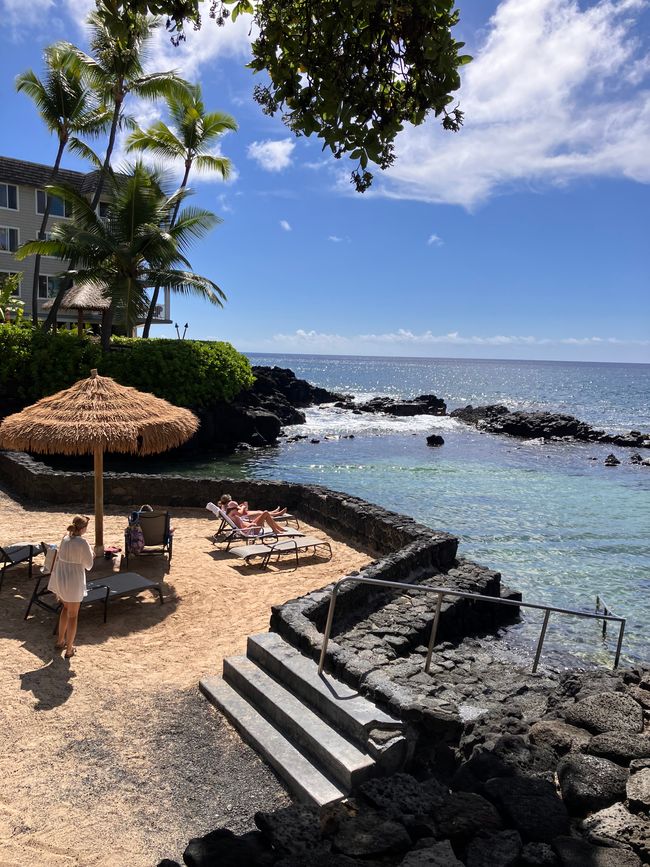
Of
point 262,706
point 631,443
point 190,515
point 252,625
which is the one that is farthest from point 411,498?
point 631,443

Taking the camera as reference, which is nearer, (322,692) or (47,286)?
(322,692)

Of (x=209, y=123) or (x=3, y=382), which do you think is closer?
(x=3, y=382)

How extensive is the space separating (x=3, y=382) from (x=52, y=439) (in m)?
16.2

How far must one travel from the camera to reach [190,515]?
14.0 metres

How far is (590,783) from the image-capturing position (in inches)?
197

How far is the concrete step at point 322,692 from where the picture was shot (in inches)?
216

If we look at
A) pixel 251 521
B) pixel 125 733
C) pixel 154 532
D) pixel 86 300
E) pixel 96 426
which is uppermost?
pixel 86 300

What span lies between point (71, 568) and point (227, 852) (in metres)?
3.93

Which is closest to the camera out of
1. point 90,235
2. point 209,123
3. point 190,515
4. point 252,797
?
point 252,797

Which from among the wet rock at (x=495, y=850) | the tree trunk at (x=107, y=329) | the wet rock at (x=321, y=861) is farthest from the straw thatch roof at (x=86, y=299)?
the wet rock at (x=495, y=850)

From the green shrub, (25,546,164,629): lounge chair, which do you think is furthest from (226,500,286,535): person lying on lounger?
the green shrub

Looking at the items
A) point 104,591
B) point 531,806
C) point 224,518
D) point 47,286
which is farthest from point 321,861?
point 47,286

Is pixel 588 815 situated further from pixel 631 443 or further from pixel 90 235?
pixel 631 443

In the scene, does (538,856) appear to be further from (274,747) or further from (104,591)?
(104,591)
